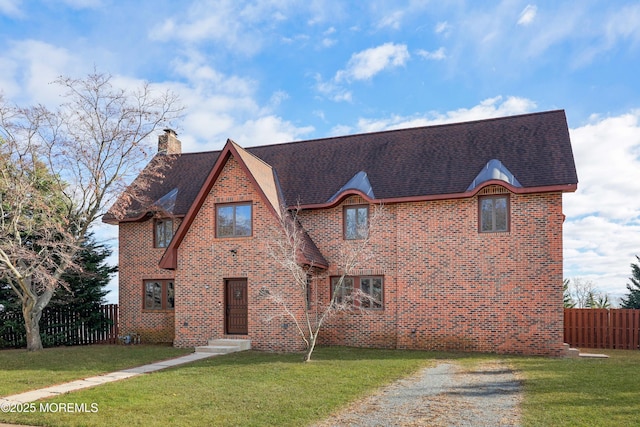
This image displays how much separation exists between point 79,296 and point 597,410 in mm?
18424

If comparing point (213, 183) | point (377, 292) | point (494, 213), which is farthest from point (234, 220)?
point (494, 213)

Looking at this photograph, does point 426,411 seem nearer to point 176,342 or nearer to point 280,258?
point 280,258

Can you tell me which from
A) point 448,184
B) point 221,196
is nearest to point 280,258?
point 221,196

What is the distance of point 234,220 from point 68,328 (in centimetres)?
915

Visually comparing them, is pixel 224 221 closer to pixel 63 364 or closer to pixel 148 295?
pixel 148 295

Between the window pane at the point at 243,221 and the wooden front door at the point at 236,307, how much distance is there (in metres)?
1.55

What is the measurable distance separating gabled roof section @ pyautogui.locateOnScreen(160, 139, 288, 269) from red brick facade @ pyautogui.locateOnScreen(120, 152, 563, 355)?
0.58 ft

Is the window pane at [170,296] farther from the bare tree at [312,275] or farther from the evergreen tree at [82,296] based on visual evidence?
the bare tree at [312,275]

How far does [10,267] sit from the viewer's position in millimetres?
15742

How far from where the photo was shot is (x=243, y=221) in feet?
54.0

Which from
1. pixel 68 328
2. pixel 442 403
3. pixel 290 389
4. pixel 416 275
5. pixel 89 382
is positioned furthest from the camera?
pixel 68 328

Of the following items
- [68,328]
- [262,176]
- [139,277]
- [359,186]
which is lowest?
[68,328]

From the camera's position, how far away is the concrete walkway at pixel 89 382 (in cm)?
903

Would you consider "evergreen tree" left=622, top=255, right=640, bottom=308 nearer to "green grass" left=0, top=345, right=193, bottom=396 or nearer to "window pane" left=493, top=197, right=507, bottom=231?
"window pane" left=493, top=197, right=507, bottom=231
